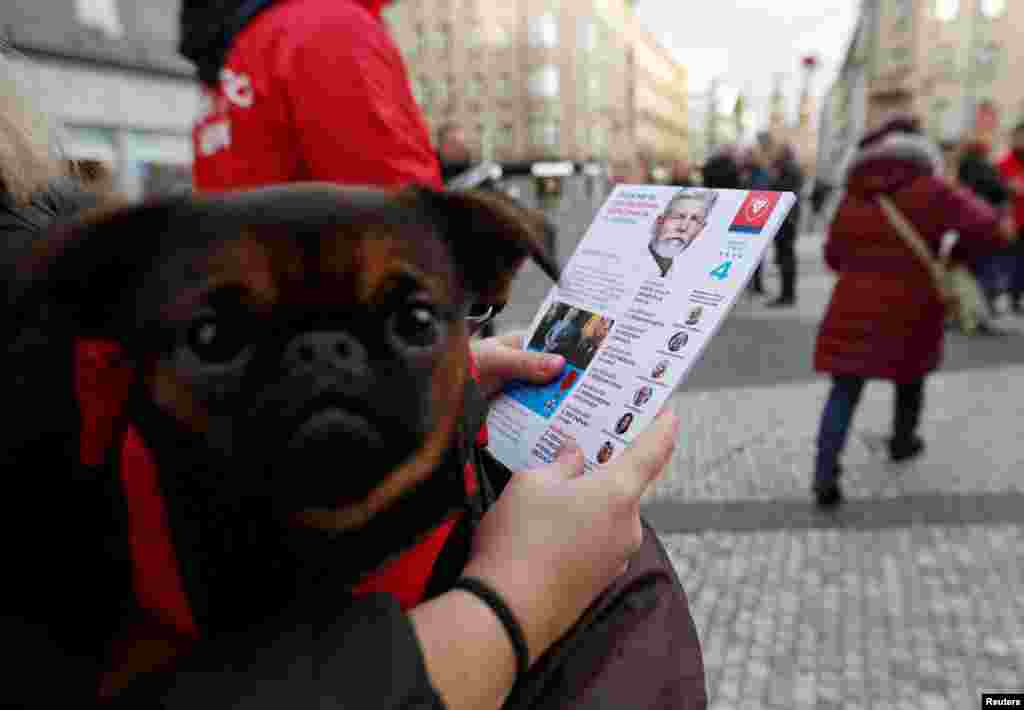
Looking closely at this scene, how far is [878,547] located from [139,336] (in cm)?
352

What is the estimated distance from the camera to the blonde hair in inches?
46.6

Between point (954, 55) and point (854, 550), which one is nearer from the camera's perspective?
point (854, 550)

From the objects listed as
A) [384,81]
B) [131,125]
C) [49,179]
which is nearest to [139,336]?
[49,179]

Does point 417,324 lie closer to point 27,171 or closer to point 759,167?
point 27,171

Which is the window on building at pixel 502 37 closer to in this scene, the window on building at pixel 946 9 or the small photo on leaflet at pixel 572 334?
the window on building at pixel 946 9

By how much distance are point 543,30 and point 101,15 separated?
32087 mm

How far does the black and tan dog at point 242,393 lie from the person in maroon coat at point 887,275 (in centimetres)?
344

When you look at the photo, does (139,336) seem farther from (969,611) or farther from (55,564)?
(969,611)

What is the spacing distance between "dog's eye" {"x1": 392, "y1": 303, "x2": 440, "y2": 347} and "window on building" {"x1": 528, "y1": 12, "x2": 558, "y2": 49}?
4379 cm

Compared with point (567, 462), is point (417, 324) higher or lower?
higher

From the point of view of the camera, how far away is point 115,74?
1310cm

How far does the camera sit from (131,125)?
1332 cm

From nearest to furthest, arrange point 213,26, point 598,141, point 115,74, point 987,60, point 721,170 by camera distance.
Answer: point 213,26 < point 721,170 < point 115,74 < point 987,60 < point 598,141

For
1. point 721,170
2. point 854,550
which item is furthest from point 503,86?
point 854,550
